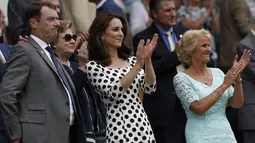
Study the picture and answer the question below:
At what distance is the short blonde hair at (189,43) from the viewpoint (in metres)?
8.27

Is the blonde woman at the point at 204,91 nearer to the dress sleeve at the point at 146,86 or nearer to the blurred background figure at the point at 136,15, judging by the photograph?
the dress sleeve at the point at 146,86

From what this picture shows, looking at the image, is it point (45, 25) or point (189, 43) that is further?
point (189, 43)

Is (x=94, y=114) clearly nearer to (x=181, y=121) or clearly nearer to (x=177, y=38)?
(x=181, y=121)

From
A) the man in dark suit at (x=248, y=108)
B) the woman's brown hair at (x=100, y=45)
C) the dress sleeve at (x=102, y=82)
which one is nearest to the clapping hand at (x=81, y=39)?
the woman's brown hair at (x=100, y=45)

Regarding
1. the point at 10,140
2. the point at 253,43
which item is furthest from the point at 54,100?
the point at 253,43

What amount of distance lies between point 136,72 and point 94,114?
106 cm

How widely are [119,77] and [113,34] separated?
52cm

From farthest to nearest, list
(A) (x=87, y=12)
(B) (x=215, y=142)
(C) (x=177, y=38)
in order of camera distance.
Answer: (A) (x=87, y=12)
(C) (x=177, y=38)
(B) (x=215, y=142)

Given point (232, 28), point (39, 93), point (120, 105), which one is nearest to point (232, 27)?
point (232, 28)

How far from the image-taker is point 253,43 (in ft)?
31.2

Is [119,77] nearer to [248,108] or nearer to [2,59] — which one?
[2,59]

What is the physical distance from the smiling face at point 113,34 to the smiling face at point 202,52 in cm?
92

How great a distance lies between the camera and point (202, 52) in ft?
27.0

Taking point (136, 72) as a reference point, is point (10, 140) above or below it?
below
